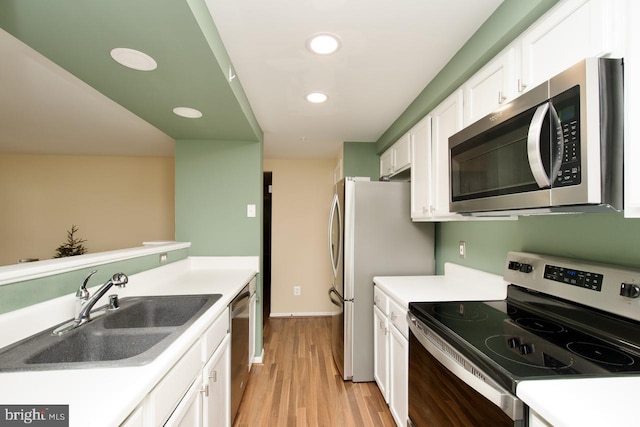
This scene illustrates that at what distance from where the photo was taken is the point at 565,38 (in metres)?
0.94

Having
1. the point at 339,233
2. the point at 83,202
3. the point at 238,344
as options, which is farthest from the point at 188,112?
the point at 83,202

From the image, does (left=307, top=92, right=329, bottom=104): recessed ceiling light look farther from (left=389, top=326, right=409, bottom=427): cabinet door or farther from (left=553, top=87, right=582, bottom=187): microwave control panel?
(left=389, top=326, right=409, bottom=427): cabinet door

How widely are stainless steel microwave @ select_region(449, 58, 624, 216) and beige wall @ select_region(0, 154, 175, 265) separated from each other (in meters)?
4.21

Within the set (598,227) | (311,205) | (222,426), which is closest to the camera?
(598,227)

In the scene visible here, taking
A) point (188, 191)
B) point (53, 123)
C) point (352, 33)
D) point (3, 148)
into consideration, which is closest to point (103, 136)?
point (53, 123)

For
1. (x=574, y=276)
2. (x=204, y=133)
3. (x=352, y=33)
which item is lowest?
(x=574, y=276)

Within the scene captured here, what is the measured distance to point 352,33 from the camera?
1374 millimetres

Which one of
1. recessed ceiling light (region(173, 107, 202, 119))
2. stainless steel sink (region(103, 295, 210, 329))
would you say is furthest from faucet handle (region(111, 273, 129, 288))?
recessed ceiling light (region(173, 107, 202, 119))

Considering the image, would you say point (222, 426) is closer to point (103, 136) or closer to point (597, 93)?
point (597, 93)

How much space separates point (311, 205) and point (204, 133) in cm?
186

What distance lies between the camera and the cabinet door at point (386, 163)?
2.79 metres

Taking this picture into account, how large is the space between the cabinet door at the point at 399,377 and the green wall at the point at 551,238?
708 mm

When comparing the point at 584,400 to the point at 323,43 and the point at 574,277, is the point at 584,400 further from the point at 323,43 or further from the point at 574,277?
the point at 323,43

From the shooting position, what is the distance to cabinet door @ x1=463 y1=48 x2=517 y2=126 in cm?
120
